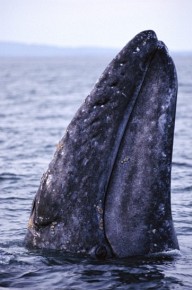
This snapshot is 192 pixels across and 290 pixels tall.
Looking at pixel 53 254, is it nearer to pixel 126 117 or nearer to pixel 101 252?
pixel 101 252

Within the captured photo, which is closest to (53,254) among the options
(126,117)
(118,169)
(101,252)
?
(101,252)

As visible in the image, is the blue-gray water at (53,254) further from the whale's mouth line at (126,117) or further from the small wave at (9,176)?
the whale's mouth line at (126,117)

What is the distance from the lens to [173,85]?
687 centimetres

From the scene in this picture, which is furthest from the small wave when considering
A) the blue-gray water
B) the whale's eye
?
the whale's eye

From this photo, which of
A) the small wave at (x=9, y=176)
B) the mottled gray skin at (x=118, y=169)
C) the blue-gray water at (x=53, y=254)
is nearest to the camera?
the blue-gray water at (x=53, y=254)

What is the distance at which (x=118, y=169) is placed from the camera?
22.3ft

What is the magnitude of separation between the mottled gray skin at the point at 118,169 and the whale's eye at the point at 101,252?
0.01 metres

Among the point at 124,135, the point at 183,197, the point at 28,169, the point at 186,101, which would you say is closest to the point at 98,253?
the point at 124,135

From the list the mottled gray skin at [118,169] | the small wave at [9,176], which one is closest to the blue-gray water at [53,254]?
the small wave at [9,176]

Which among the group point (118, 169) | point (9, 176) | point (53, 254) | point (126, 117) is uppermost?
point (126, 117)

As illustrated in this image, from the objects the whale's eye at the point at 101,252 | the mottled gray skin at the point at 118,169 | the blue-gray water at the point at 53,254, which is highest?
the mottled gray skin at the point at 118,169

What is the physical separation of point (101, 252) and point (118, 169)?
89 cm

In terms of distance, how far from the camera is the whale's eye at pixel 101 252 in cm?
671

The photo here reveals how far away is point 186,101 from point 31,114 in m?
11.1
